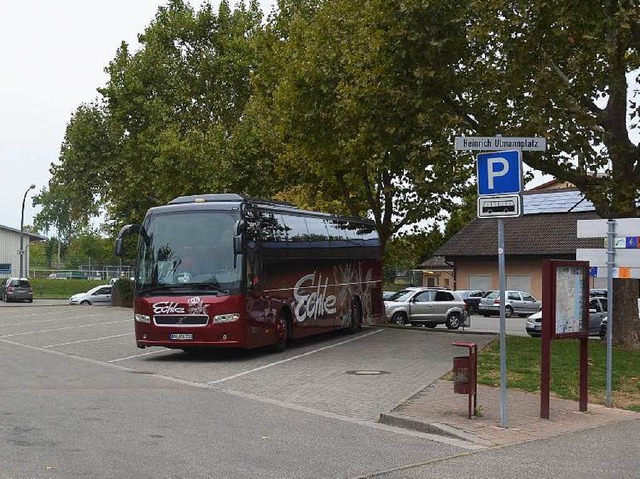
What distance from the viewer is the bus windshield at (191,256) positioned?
60.4 feet

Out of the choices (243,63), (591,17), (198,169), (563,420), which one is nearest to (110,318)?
(198,169)

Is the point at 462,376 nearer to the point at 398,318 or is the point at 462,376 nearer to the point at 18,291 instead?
the point at 398,318

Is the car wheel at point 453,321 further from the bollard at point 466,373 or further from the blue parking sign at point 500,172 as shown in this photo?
the blue parking sign at point 500,172

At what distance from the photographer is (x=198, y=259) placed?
18.5 m

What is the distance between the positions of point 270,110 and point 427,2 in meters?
15.0

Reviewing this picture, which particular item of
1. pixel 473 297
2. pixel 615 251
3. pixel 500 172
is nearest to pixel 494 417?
pixel 500 172

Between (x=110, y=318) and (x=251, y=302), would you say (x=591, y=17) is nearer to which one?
(x=251, y=302)

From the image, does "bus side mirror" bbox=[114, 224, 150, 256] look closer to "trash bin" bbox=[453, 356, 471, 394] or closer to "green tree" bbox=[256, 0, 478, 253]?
"green tree" bbox=[256, 0, 478, 253]

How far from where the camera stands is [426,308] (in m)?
34.2

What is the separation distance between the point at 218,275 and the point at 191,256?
0.72 m

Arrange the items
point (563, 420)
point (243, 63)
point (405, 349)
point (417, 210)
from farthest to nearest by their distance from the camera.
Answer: point (243, 63), point (417, 210), point (405, 349), point (563, 420)

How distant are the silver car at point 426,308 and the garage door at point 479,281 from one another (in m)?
22.5

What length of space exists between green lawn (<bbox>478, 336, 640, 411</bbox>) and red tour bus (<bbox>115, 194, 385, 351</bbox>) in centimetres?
462

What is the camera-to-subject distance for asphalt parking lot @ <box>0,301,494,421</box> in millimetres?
13648
